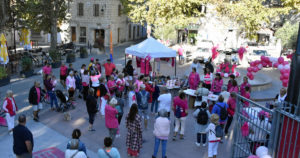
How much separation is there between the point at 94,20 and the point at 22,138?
30.5 metres

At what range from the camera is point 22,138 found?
617 cm

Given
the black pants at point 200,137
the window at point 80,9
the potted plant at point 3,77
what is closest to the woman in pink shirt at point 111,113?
the black pants at point 200,137

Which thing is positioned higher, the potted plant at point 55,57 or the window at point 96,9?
the window at point 96,9

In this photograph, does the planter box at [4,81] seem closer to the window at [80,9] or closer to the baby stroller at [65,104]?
the baby stroller at [65,104]

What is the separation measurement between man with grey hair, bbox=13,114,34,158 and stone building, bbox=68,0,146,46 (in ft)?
96.2

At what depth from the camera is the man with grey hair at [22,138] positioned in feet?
20.1

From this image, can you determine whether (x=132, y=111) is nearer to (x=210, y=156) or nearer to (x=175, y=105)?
(x=175, y=105)

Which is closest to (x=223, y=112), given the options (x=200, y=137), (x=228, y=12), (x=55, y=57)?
(x=200, y=137)

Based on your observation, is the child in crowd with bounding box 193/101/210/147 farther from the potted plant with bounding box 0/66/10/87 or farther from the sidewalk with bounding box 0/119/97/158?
the potted plant with bounding box 0/66/10/87

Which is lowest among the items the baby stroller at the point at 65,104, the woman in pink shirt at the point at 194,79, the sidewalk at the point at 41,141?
the sidewalk at the point at 41,141

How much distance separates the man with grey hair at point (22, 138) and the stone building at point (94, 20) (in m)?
29.3

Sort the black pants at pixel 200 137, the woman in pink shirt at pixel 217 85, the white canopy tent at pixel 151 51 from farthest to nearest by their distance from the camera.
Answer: the white canopy tent at pixel 151 51 < the woman in pink shirt at pixel 217 85 < the black pants at pixel 200 137

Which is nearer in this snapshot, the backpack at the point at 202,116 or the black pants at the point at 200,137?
the backpack at the point at 202,116

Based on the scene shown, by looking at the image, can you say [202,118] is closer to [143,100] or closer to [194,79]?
[143,100]
